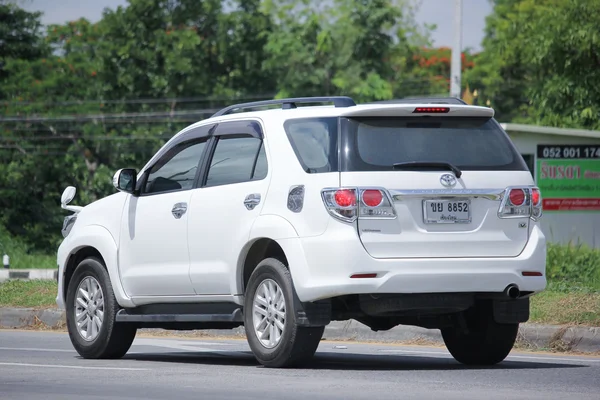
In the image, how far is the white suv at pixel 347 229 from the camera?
28.3 feet

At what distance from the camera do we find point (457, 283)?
8734 millimetres

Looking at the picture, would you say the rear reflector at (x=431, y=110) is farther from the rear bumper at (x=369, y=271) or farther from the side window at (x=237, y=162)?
the side window at (x=237, y=162)

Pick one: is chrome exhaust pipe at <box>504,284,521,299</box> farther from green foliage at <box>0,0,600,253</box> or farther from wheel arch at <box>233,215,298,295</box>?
green foliage at <box>0,0,600,253</box>

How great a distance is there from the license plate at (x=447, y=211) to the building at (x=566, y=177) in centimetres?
1549

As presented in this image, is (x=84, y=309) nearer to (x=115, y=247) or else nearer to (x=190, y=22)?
(x=115, y=247)

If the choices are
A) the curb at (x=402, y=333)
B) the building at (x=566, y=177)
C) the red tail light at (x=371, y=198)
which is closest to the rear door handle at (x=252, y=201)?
the red tail light at (x=371, y=198)

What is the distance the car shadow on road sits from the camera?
9453 millimetres

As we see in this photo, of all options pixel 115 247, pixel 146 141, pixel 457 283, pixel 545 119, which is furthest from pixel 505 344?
pixel 146 141

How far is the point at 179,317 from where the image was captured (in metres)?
9.95

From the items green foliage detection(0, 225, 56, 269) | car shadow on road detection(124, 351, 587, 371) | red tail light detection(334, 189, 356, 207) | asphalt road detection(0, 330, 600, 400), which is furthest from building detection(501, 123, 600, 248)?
red tail light detection(334, 189, 356, 207)

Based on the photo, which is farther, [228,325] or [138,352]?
[138,352]

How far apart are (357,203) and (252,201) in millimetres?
956

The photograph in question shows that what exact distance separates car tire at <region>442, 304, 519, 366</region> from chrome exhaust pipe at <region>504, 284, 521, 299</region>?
1.65 feet

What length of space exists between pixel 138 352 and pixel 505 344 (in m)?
3.52
